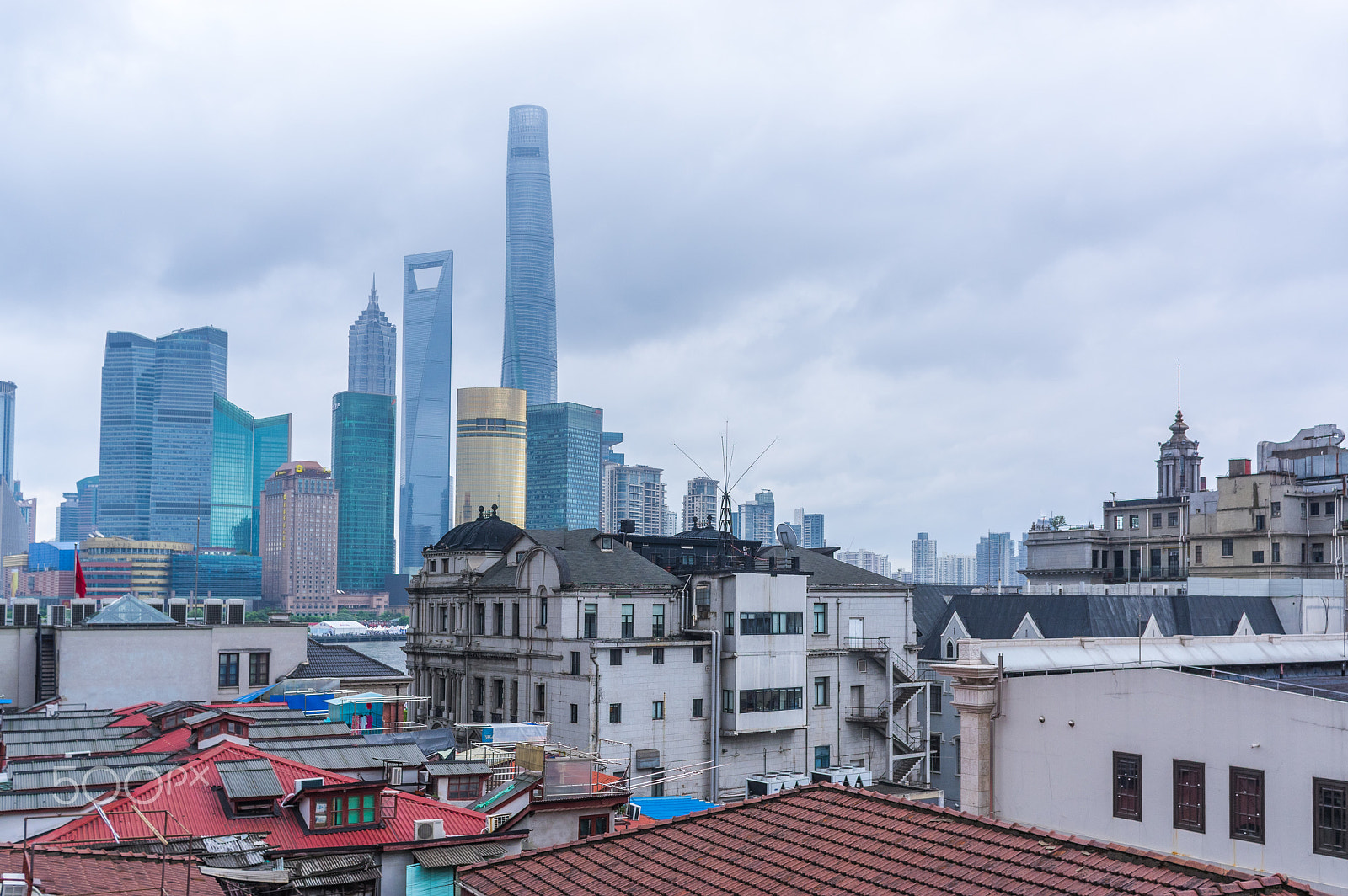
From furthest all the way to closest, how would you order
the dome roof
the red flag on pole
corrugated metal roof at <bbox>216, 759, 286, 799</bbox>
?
the dome roof < the red flag on pole < corrugated metal roof at <bbox>216, 759, 286, 799</bbox>

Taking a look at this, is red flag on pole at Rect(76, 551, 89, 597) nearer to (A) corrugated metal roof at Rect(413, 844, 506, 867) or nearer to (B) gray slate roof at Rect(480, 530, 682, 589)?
(B) gray slate roof at Rect(480, 530, 682, 589)

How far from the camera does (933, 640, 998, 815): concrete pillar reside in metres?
32.3

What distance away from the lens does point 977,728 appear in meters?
32.4

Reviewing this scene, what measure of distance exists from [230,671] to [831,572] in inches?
1516

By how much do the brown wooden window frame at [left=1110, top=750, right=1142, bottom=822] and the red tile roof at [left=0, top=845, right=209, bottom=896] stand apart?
21144mm

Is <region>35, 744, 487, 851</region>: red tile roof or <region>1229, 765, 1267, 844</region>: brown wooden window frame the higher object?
<region>1229, 765, 1267, 844</region>: brown wooden window frame

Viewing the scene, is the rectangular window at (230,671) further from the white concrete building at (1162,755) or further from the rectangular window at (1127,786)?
the rectangular window at (1127,786)

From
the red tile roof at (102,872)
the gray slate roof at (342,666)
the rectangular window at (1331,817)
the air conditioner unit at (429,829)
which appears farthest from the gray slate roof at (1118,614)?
the red tile roof at (102,872)

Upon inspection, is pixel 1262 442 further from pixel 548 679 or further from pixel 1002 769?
pixel 1002 769

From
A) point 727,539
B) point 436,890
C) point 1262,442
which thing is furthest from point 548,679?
point 1262,442

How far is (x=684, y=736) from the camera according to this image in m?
67.1

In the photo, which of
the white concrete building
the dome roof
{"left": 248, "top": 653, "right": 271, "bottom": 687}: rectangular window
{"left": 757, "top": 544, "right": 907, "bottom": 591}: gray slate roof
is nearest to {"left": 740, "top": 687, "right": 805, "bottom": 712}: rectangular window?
{"left": 757, "top": 544, "right": 907, "bottom": 591}: gray slate roof

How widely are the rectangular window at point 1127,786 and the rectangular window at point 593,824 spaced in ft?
46.8

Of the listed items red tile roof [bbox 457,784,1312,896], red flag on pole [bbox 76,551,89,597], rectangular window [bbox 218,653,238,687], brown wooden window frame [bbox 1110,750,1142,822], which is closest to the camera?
red tile roof [bbox 457,784,1312,896]
